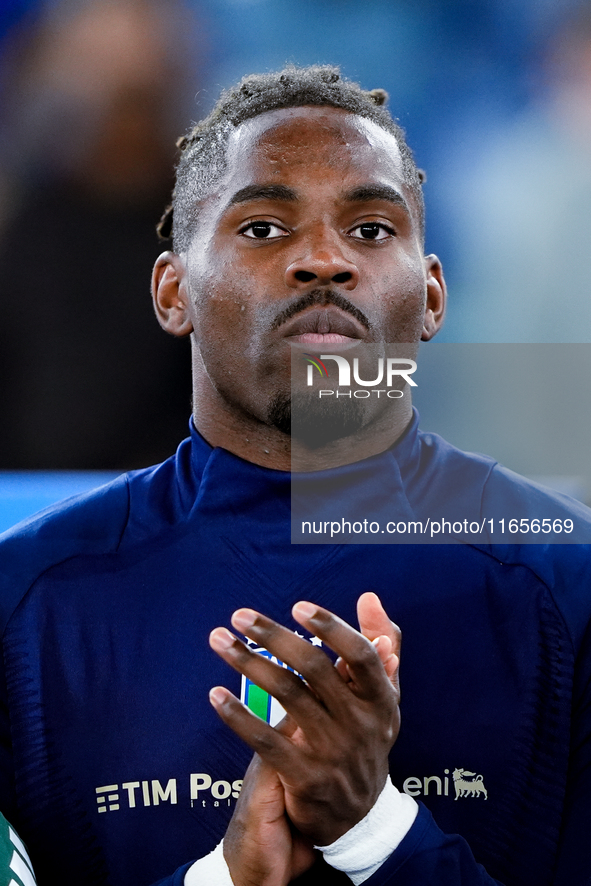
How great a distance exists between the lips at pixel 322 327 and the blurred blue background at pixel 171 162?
67 cm

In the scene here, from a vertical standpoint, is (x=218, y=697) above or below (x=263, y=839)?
above

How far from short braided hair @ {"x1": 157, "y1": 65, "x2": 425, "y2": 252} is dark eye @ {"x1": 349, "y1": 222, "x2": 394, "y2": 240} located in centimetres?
11

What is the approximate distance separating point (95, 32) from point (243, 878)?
5.50 feet

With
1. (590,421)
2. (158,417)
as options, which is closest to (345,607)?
(590,421)

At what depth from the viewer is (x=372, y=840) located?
37.2 inches

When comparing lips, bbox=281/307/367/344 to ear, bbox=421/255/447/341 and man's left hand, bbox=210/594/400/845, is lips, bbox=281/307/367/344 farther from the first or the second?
man's left hand, bbox=210/594/400/845

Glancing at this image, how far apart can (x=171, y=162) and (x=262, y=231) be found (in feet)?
2.54

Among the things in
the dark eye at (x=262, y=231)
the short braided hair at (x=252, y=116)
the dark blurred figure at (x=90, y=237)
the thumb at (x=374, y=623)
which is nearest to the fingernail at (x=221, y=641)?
the thumb at (x=374, y=623)

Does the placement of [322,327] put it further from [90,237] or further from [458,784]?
[90,237]

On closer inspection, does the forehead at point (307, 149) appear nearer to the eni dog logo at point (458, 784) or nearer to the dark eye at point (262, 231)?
the dark eye at point (262, 231)

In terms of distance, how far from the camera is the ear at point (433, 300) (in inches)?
53.9

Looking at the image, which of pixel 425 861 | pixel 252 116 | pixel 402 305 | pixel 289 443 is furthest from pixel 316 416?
pixel 425 861

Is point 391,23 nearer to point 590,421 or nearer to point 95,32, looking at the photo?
point 95,32

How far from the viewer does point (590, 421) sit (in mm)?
1507
